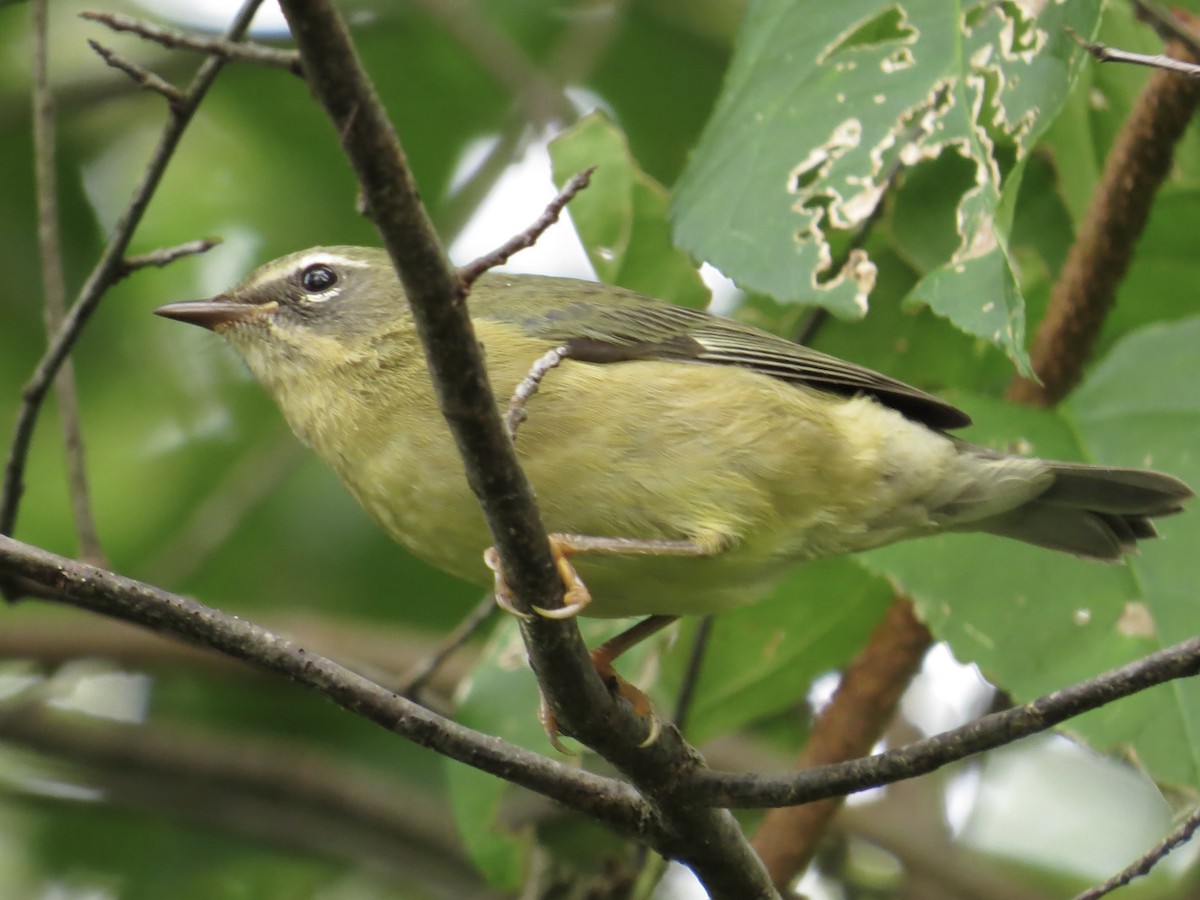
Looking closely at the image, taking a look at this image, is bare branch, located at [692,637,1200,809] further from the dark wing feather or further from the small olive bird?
the dark wing feather

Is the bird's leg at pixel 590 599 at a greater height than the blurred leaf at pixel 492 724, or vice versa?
the bird's leg at pixel 590 599

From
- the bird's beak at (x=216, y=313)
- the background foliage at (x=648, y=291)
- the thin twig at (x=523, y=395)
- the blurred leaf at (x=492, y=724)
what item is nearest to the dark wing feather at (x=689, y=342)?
the background foliage at (x=648, y=291)

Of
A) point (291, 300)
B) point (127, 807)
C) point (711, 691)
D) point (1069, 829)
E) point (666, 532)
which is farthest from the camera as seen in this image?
→ point (1069, 829)

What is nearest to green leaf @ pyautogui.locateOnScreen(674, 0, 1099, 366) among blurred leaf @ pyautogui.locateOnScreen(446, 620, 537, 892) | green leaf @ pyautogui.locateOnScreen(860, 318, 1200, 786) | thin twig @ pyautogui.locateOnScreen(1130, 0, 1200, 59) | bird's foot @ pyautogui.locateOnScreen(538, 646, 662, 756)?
thin twig @ pyautogui.locateOnScreen(1130, 0, 1200, 59)

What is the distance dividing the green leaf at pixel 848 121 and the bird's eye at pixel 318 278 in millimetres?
1084

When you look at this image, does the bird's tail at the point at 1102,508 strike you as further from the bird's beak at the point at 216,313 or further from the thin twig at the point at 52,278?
the thin twig at the point at 52,278

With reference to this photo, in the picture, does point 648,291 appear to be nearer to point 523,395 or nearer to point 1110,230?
point 1110,230

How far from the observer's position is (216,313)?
4305 mm

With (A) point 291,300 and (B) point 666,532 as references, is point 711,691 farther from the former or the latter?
(A) point 291,300

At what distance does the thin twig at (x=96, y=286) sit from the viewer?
3457 millimetres

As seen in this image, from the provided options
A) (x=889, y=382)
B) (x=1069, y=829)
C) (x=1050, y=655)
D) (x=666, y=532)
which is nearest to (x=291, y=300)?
(x=666, y=532)

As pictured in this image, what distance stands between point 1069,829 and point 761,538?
12.6 feet

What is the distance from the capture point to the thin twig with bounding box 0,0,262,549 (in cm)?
346

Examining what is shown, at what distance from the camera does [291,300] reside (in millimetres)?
4352
